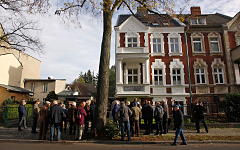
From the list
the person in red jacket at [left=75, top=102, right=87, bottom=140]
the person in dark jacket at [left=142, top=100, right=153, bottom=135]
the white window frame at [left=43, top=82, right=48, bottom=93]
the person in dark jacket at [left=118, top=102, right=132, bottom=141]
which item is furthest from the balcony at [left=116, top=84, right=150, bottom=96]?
the white window frame at [left=43, top=82, right=48, bottom=93]

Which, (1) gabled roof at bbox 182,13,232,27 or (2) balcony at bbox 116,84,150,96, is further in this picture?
(1) gabled roof at bbox 182,13,232,27

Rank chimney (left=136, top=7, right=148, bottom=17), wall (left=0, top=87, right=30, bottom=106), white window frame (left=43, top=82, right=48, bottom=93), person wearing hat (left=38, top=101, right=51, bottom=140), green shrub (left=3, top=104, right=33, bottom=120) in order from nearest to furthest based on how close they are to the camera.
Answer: person wearing hat (left=38, top=101, right=51, bottom=140), chimney (left=136, top=7, right=148, bottom=17), green shrub (left=3, top=104, right=33, bottom=120), wall (left=0, top=87, right=30, bottom=106), white window frame (left=43, top=82, right=48, bottom=93)

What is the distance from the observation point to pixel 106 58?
1063cm

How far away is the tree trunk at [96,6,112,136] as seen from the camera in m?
9.90

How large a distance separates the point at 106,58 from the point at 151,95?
12222 mm

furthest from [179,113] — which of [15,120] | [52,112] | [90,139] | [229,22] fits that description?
[229,22]

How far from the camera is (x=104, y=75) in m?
10.4

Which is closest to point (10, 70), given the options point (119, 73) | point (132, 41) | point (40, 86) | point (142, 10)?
point (40, 86)

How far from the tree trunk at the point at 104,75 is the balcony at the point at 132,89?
10.4 metres

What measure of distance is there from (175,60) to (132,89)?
662 centimetres

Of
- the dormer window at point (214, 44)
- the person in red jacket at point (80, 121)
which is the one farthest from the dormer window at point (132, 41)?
the person in red jacket at point (80, 121)

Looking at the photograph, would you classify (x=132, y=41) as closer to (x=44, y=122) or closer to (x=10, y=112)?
(x=10, y=112)

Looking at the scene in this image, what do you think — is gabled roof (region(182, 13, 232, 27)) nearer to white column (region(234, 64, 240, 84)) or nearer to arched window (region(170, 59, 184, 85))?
arched window (region(170, 59, 184, 85))

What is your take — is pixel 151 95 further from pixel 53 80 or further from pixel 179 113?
pixel 53 80
